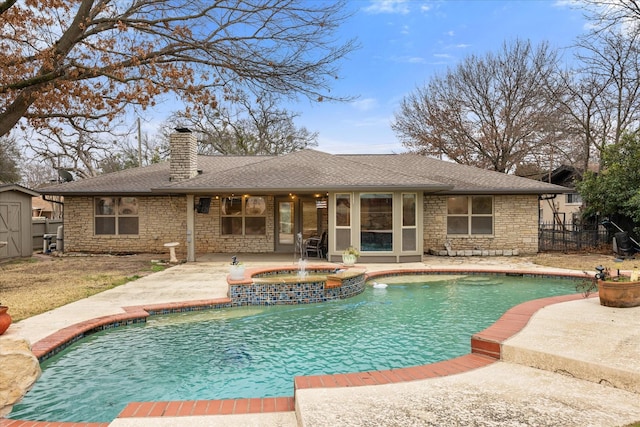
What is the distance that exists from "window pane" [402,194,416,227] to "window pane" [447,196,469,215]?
2.70m

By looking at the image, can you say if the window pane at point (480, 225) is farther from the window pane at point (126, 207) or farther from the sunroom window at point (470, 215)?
the window pane at point (126, 207)

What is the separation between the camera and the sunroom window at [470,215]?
1387 cm

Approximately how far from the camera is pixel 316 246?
13344 mm

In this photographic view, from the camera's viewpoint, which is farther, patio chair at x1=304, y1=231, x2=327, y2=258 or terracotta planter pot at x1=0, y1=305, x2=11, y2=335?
patio chair at x1=304, y1=231, x2=327, y2=258

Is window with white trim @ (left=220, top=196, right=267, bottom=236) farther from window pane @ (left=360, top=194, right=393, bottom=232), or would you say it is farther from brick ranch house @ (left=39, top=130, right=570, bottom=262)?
window pane @ (left=360, top=194, right=393, bottom=232)

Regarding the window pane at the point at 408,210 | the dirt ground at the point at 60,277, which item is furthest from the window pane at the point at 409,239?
the dirt ground at the point at 60,277

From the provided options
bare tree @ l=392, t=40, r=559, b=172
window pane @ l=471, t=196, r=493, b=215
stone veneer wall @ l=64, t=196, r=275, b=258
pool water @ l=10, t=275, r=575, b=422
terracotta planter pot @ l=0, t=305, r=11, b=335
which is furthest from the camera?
bare tree @ l=392, t=40, r=559, b=172

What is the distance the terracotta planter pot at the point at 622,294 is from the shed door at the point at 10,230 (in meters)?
16.2

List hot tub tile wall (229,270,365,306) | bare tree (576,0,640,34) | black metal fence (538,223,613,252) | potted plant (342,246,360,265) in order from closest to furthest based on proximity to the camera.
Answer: hot tub tile wall (229,270,365,306)
potted plant (342,246,360,265)
bare tree (576,0,640,34)
black metal fence (538,223,613,252)

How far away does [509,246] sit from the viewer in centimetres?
1379

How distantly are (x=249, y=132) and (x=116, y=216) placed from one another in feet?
58.6

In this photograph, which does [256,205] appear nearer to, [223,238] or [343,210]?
[223,238]

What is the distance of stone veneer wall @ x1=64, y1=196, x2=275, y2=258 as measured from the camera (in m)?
14.4

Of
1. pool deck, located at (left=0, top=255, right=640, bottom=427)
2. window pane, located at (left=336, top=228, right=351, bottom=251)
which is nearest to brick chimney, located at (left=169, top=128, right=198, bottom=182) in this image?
window pane, located at (left=336, top=228, right=351, bottom=251)
